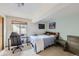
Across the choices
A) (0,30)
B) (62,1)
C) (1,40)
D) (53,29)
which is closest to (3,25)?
(0,30)

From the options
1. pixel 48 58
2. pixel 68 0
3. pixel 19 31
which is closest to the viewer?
pixel 68 0

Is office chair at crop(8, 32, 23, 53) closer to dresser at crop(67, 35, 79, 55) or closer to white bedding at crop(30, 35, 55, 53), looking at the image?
white bedding at crop(30, 35, 55, 53)

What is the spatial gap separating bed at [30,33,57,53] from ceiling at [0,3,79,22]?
40 centimetres

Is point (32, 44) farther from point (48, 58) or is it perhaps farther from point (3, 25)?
point (3, 25)

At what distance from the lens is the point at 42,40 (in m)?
1.98

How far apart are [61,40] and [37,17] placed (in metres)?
0.74

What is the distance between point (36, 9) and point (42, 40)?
2.36 ft

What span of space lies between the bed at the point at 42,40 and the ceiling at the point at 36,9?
402mm

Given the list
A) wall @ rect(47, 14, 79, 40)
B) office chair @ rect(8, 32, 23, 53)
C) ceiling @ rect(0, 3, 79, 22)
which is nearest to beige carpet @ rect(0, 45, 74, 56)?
office chair @ rect(8, 32, 23, 53)

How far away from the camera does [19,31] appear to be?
1.71 m

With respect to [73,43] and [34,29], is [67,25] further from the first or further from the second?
[34,29]

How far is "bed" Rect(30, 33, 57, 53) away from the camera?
1871 mm

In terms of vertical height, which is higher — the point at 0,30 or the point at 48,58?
the point at 0,30

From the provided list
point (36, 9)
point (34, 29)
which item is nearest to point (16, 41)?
point (34, 29)
